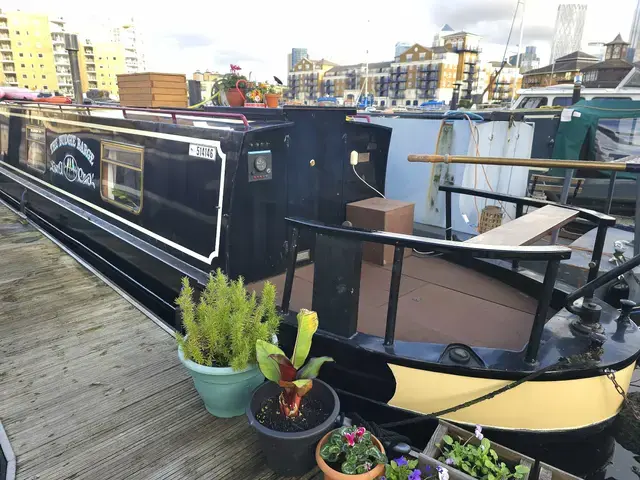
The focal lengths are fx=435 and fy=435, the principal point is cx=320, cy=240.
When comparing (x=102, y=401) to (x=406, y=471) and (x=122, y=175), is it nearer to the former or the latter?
(x=406, y=471)

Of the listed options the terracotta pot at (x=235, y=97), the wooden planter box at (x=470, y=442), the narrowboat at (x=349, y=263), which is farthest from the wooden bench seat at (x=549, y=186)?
the wooden planter box at (x=470, y=442)

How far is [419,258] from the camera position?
15.1 feet

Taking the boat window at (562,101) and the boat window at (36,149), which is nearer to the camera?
the boat window at (36,149)

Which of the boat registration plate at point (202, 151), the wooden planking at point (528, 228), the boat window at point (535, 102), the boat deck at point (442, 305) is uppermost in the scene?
the boat window at point (535, 102)

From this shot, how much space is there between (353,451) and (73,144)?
5.95 metres

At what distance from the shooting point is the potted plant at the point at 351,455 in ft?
7.07

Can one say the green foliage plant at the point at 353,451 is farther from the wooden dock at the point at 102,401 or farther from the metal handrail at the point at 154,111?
the metal handrail at the point at 154,111

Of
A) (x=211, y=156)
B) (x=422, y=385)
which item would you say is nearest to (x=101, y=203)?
(x=211, y=156)

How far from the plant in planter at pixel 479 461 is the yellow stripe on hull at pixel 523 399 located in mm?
314

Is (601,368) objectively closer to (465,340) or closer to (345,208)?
(465,340)

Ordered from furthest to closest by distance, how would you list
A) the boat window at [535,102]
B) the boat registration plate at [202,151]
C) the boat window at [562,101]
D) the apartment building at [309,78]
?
the apartment building at [309,78], the boat window at [535,102], the boat window at [562,101], the boat registration plate at [202,151]

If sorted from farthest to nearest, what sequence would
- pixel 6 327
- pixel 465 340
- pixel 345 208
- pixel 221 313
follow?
pixel 345 208 < pixel 6 327 < pixel 465 340 < pixel 221 313

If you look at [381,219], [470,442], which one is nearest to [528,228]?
[470,442]

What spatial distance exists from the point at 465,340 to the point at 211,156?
8.10 feet
